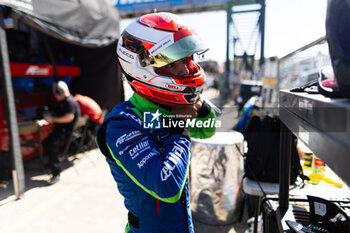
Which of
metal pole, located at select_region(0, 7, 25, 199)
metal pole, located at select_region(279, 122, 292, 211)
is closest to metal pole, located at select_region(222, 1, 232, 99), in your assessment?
metal pole, located at select_region(0, 7, 25, 199)

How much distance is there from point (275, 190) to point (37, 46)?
615 centimetres

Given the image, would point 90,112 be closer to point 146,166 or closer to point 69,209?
point 69,209

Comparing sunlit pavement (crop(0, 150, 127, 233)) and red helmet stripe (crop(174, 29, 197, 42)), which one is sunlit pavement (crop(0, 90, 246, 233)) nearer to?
sunlit pavement (crop(0, 150, 127, 233))

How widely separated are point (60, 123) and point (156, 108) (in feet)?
10.8

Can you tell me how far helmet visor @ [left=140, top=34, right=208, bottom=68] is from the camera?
113 centimetres

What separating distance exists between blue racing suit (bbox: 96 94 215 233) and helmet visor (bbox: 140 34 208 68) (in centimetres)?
21

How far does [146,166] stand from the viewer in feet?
3.14

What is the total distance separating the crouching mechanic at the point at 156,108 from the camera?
1.08 metres

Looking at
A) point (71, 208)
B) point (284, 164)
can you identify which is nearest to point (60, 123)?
point (71, 208)

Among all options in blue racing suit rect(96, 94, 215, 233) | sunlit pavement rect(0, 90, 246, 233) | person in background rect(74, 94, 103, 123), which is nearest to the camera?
blue racing suit rect(96, 94, 215, 233)

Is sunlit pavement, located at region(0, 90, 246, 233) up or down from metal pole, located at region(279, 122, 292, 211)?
down

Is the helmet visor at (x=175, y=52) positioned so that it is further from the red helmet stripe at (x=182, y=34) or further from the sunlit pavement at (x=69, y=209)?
the sunlit pavement at (x=69, y=209)

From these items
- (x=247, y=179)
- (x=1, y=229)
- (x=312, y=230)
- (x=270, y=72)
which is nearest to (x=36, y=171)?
(x=1, y=229)

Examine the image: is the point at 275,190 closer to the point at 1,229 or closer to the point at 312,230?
the point at 312,230
